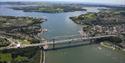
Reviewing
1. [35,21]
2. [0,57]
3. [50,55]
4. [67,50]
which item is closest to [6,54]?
[0,57]

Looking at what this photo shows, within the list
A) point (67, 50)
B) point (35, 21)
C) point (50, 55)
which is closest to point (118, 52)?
point (67, 50)

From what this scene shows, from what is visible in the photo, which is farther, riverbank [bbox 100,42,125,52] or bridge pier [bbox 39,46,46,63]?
riverbank [bbox 100,42,125,52]

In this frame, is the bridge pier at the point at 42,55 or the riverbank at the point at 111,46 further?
the riverbank at the point at 111,46

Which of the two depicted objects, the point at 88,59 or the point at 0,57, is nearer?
the point at 0,57

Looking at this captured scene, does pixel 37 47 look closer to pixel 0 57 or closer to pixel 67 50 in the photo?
pixel 67 50

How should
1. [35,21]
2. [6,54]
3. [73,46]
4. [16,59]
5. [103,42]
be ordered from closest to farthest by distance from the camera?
[16,59], [6,54], [73,46], [103,42], [35,21]

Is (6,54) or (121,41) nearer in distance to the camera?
(6,54)

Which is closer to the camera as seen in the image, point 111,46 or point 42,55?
point 42,55

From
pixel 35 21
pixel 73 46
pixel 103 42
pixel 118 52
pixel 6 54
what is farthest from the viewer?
pixel 35 21

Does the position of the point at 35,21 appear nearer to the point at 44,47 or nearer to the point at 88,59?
the point at 44,47
